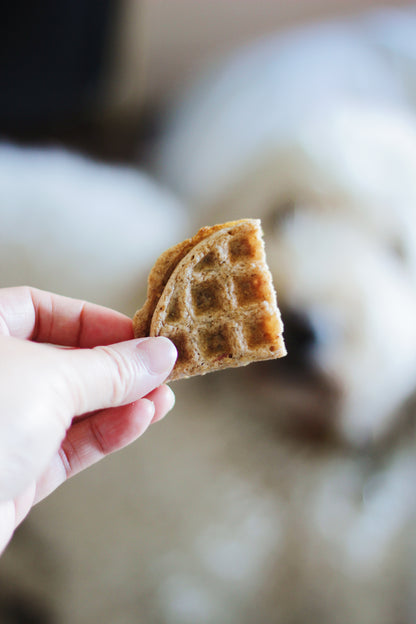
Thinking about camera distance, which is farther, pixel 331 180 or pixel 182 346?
pixel 331 180

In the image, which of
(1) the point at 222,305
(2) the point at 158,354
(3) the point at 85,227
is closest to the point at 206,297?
(1) the point at 222,305

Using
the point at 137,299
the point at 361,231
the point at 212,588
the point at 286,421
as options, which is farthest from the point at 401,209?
the point at 212,588

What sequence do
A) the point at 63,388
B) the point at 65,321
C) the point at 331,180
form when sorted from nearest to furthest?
the point at 63,388
the point at 65,321
the point at 331,180

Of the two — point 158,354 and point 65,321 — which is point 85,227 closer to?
point 65,321

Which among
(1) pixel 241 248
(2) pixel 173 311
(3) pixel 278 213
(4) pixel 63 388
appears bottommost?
(4) pixel 63 388

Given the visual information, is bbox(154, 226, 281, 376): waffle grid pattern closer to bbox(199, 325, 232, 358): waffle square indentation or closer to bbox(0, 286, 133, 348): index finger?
bbox(199, 325, 232, 358): waffle square indentation

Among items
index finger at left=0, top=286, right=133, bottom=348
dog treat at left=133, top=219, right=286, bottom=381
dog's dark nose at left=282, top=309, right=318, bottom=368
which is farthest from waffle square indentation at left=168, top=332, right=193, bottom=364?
dog's dark nose at left=282, top=309, right=318, bottom=368

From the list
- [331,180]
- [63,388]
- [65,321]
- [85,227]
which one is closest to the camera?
[63,388]
